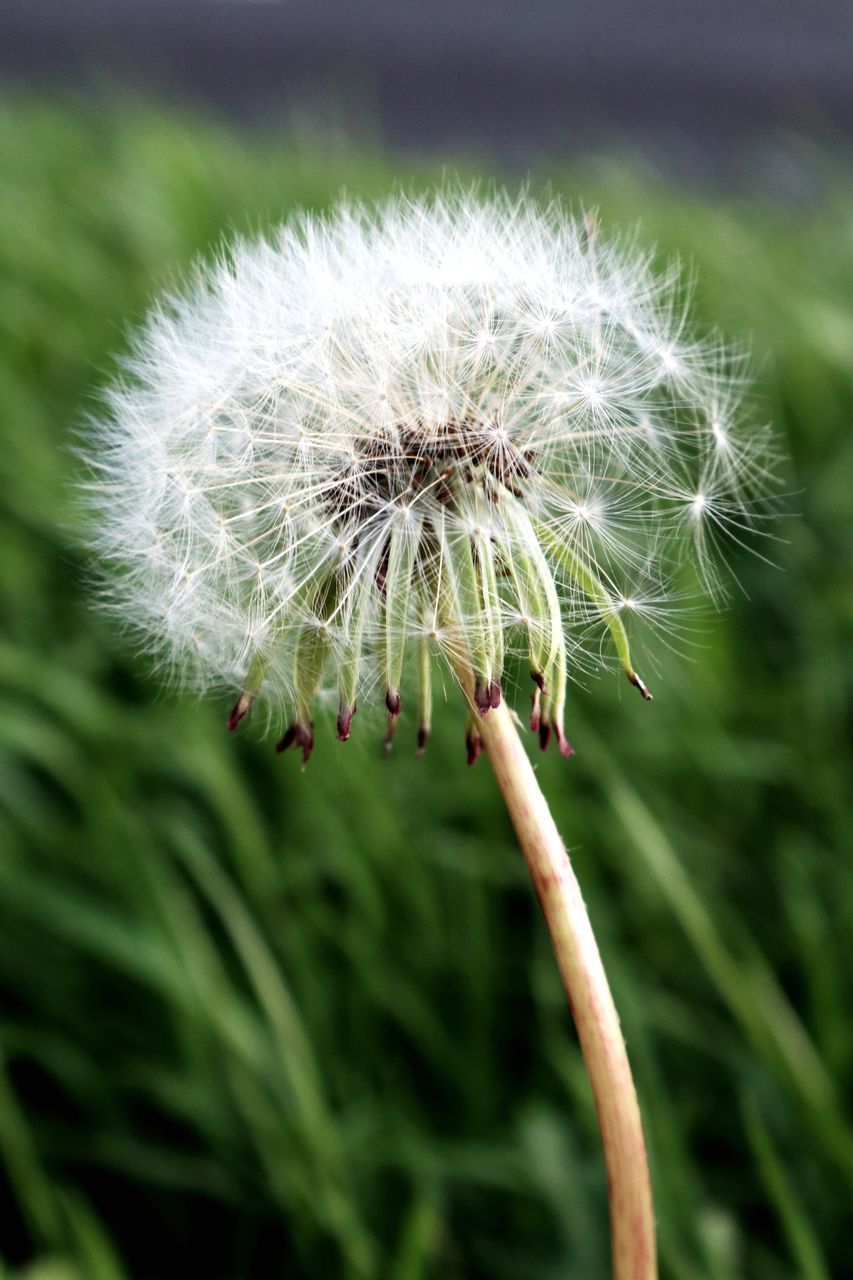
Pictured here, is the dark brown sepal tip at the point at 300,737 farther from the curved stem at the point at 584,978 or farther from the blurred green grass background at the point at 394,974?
the blurred green grass background at the point at 394,974

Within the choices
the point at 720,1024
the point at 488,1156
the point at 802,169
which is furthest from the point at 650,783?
the point at 802,169

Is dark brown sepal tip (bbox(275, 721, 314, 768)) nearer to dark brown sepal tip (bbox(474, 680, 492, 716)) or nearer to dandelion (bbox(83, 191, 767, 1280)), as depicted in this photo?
dandelion (bbox(83, 191, 767, 1280))

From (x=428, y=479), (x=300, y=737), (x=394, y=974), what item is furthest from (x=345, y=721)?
(x=394, y=974)

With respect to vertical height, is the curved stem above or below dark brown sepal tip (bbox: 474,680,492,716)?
below

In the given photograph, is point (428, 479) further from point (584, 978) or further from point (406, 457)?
point (584, 978)

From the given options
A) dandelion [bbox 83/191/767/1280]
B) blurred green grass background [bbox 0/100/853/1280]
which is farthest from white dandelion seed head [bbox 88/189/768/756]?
blurred green grass background [bbox 0/100/853/1280]

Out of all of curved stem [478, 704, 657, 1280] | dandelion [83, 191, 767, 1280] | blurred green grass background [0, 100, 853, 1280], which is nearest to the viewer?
curved stem [478, 704, 657, 1280]
